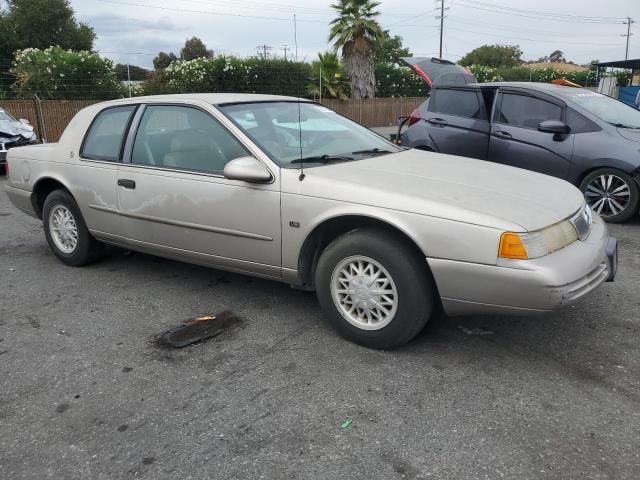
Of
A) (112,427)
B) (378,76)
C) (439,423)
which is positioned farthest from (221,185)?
(378,76)

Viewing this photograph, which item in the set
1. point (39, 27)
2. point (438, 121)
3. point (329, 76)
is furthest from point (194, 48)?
point (438, 121)

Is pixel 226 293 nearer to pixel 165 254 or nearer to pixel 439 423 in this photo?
pixel 165 254

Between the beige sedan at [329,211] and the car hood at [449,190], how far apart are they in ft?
0.04

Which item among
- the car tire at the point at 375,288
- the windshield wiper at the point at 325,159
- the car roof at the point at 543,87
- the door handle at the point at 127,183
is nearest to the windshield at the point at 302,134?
the windshield wiper at the point at 325,159

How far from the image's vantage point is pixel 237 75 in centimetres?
2294

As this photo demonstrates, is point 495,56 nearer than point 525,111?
No

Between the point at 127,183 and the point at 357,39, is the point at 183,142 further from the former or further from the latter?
the point at 357,39

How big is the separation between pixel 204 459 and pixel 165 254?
220 cm

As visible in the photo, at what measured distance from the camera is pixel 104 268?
5121 mm

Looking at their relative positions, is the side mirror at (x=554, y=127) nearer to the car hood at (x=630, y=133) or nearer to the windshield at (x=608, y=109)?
the windshield at (x=608, y=109)

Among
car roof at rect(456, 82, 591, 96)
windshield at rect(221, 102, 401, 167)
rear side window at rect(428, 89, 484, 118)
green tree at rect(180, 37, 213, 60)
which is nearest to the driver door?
windshield at rect(221, 102, 401, 167)

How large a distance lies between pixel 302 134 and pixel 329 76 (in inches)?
842

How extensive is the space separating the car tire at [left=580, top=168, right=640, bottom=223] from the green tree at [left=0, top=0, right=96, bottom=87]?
1560 inches

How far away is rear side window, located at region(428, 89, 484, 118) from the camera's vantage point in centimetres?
738
